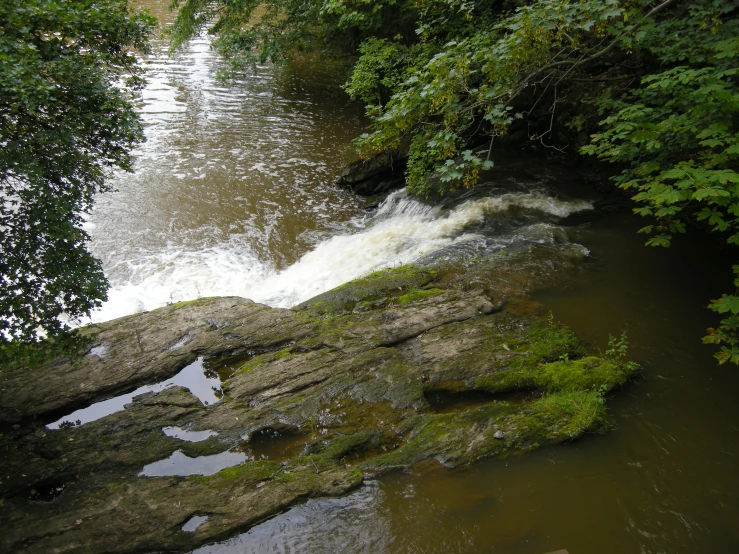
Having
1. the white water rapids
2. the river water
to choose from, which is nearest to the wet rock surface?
the river water

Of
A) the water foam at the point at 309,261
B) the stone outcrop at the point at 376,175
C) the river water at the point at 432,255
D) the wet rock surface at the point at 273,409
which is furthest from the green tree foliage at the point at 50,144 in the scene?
the stone outcrop at the point at 376,175

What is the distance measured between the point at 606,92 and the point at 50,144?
827 cm

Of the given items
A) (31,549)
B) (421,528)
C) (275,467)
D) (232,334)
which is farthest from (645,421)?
(31,549)

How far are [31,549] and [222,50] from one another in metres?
15.5

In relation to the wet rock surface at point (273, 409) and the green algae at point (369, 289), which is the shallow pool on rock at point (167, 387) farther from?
the green algae at point (369, 289)

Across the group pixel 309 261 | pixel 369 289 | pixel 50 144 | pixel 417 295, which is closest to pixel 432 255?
pixel 369 289

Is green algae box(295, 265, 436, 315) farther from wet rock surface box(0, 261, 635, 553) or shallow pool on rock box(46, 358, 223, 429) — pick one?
shallow pool on rock box(46, 358, 223, 429)

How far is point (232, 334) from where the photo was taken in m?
7.54

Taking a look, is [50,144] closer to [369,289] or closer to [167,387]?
[167,387]

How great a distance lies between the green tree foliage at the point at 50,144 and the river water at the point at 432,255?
8.83ft

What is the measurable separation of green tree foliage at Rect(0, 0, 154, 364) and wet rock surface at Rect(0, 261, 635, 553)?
142cm

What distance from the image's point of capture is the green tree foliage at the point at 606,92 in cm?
580

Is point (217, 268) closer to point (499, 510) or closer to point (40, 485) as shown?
point (40, 485)

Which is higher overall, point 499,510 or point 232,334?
point 232,334
